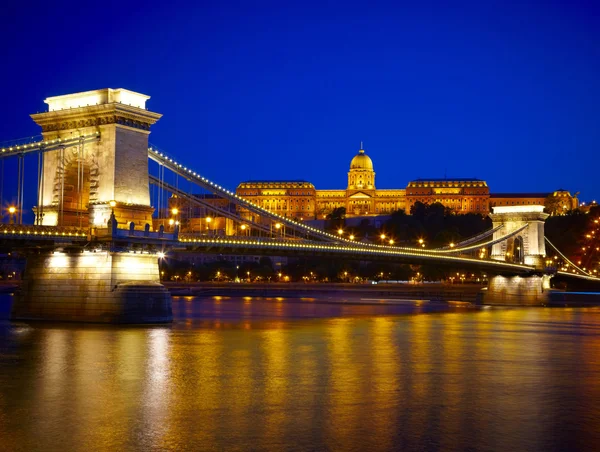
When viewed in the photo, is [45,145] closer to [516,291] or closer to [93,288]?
[93,288]

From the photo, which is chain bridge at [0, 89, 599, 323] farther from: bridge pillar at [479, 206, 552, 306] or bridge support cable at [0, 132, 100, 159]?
bridge pillar at [479, 206, 552, 306]

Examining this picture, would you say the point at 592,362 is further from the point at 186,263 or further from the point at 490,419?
the point at 186,263

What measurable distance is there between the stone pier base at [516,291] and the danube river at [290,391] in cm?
3635

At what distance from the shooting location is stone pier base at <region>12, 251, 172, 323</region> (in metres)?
36.4

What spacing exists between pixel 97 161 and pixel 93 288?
5.83 m

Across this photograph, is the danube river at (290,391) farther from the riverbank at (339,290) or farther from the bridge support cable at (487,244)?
the riverbank at (339,290)

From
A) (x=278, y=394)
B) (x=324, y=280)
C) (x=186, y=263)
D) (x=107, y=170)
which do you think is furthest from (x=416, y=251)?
(x=186, y=263)

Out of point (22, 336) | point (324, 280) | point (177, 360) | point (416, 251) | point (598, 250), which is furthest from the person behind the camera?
point (324, 280)

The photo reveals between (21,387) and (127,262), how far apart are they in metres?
16.1

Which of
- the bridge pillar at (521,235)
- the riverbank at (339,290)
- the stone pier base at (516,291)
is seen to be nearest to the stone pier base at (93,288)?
the stone pier base at (516,291)

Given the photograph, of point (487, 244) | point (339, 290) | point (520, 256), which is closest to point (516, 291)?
point (487, 244)

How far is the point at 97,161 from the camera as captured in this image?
127 ft

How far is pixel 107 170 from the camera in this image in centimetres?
3834

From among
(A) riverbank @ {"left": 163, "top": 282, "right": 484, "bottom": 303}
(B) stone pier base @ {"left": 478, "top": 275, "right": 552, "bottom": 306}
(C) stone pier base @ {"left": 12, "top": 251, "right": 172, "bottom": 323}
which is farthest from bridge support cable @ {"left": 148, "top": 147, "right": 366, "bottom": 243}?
(A) riverbank @ {"left": 163, "top": 282, "right": 484, "bottom": 303}
